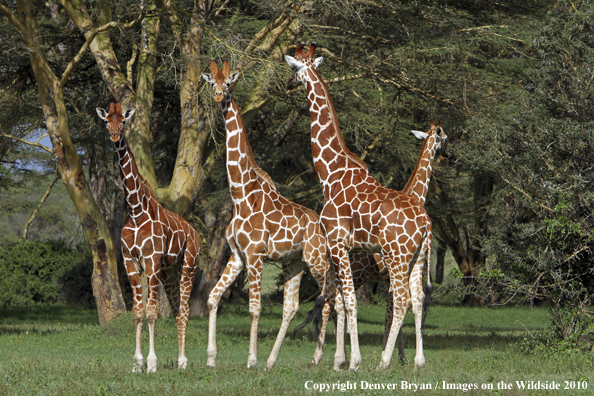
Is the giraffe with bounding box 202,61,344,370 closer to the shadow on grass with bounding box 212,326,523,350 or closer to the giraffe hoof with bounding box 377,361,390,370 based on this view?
the giraffe hoof with bounding box 377,361,390,370

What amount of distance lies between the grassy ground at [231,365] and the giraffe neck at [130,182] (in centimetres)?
209

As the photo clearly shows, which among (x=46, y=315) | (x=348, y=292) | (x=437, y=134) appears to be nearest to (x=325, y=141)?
(x=437, y=134)

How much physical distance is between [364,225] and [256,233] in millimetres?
1401

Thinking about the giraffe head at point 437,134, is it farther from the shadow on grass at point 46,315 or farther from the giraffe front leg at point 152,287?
the shadow on grass at point 46,315

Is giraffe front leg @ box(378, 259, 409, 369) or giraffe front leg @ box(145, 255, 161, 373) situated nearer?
giraffe front leg @ box(378, 259, 409, 369)

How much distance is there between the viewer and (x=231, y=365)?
9070 mm

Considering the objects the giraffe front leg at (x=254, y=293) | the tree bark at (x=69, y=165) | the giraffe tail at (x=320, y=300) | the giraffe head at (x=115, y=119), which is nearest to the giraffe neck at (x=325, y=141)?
the giraffe tail at (x=320, y=300)

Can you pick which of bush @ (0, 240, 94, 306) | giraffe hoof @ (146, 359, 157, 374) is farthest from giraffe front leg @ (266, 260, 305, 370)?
bush @ (0, 240, 94, 306)

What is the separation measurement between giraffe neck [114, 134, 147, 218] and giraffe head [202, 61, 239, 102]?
4.59ft

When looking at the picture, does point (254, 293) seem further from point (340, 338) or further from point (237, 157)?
point (237, 157)

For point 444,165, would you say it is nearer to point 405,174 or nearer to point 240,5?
point 405,174

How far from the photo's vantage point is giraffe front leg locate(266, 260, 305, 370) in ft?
28.8

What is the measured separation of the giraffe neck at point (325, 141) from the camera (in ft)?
30.4

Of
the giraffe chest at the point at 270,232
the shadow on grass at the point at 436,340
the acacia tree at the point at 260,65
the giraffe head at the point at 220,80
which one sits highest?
the acacia tree at the point at 260,65
